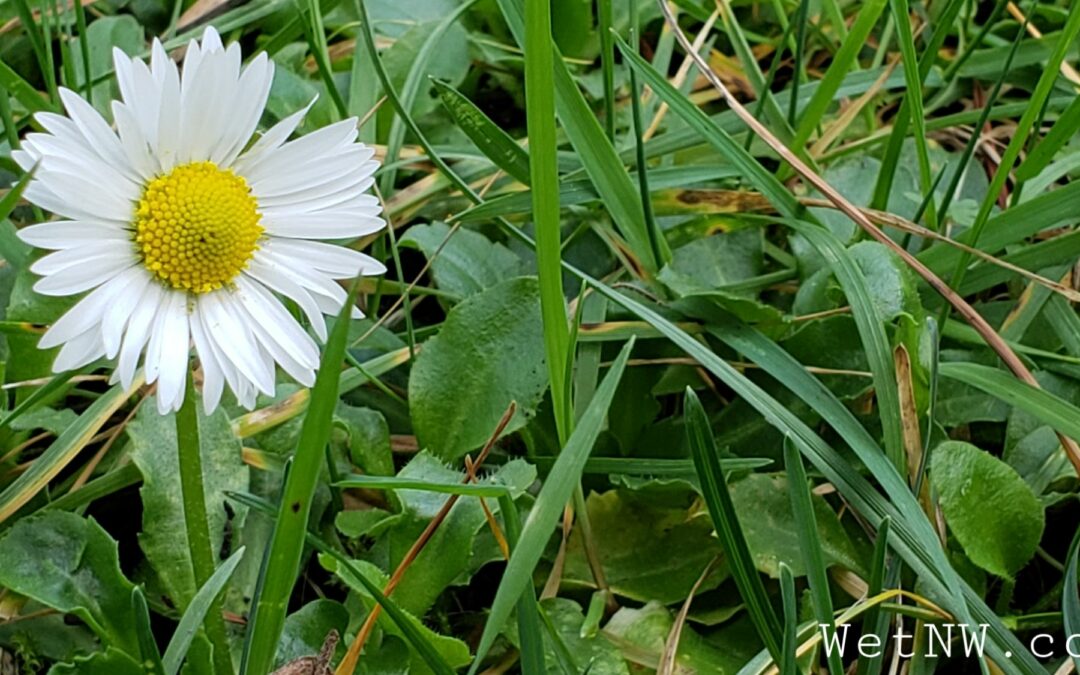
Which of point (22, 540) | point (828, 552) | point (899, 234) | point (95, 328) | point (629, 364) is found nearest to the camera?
point (95, 328)

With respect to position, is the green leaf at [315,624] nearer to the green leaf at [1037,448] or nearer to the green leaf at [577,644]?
the green leaf at [577,644]

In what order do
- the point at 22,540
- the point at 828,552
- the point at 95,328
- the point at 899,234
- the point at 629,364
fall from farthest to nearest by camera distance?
the point at 899,234 → the point at 629,364 → the point at 828,552 → the point at 22,540 → the point at 95,328

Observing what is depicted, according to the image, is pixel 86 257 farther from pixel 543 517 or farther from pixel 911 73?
pixel 911 73

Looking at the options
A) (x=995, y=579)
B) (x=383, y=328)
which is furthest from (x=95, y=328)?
(x=995, y=579)

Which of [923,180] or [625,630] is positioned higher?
[923,180]

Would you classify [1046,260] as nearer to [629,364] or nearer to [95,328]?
[629,364]

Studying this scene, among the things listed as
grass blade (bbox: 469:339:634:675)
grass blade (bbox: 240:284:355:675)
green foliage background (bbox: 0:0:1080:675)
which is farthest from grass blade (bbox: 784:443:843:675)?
grass blade (bbox: 240:284:355:675)

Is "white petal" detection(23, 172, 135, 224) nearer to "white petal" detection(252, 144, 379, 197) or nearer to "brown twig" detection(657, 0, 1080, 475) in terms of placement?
"white petal" detection(252, 144, 379, 197)
